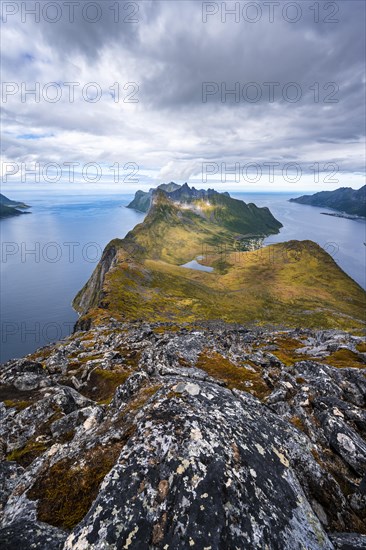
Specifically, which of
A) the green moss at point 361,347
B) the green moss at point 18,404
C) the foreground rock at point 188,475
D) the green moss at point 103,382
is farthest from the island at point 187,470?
the green moss at point 361,347

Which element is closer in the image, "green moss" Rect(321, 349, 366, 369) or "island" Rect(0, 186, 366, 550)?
"island" Rect(0, 186, 366, 550)

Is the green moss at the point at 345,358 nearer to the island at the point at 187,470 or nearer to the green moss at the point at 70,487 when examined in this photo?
the island at the point at 187,470

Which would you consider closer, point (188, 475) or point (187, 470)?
point (188, 475)

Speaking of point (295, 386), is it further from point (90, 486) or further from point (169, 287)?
point (169, 287)

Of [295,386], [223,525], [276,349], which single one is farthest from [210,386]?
[276,349]

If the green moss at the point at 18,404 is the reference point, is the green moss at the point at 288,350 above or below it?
below

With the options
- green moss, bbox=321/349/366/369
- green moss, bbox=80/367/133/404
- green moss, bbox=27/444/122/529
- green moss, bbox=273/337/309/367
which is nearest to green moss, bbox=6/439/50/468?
green moss, bbox=27/444/122/529

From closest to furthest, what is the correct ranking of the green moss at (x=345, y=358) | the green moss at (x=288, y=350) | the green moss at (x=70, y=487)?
the green moss at (x=70, y=487) → the green moss at (x=345, y=358) → the green moss at (x=288, y=350)

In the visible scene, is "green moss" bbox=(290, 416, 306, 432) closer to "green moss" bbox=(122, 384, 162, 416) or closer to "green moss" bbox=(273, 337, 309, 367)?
"green moss" bbox=(122, 384, 162, 416)

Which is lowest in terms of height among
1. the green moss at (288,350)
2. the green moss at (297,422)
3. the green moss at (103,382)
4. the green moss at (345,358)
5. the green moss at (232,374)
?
the green moss at (288,350)

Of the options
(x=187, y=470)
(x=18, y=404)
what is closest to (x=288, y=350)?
(x=18, y=404)

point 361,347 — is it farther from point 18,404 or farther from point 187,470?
point 187,470
